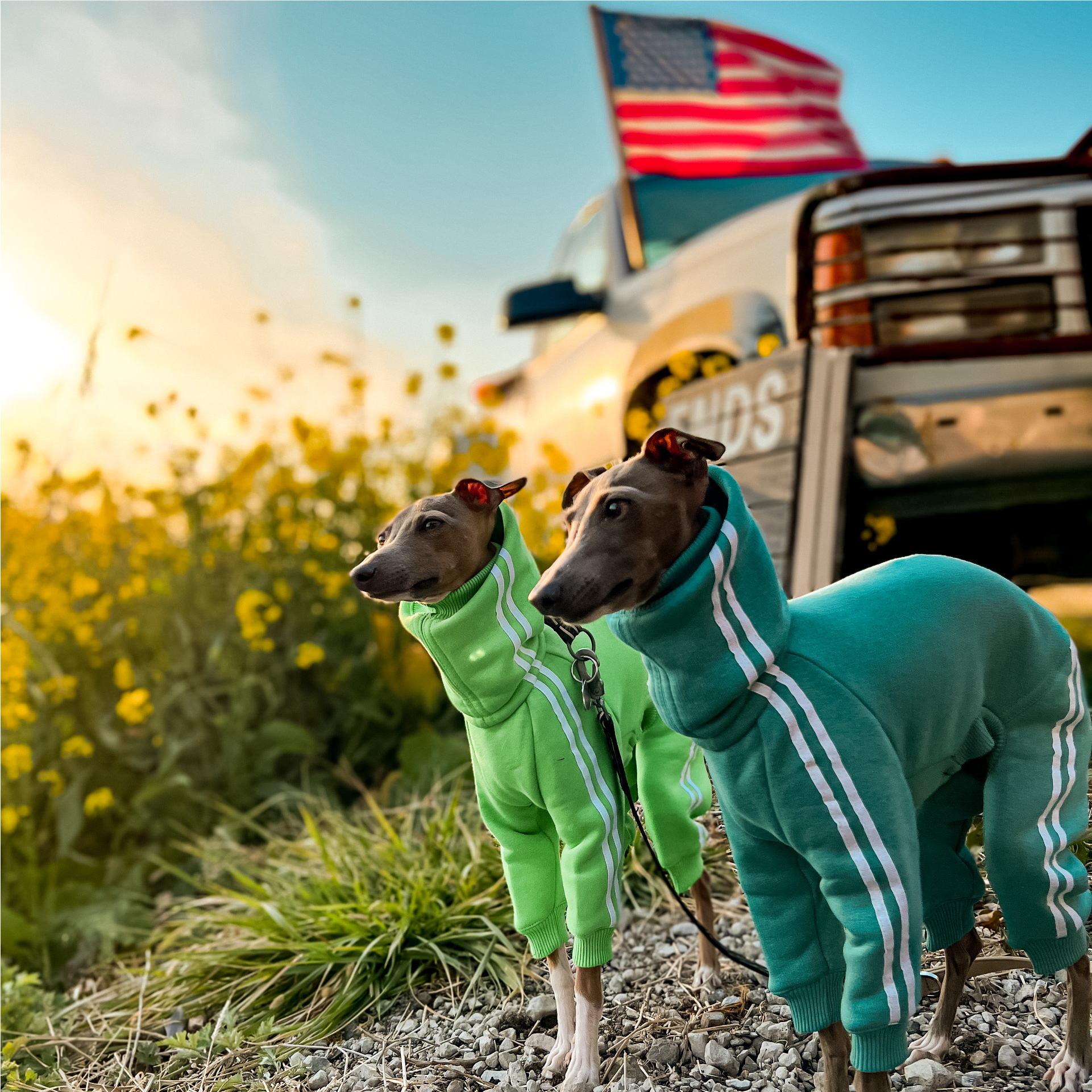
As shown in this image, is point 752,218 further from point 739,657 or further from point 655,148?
point 739,657

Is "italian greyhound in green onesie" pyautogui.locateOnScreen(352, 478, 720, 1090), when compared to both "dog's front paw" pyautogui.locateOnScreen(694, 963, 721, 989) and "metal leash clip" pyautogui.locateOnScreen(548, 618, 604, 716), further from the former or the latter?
"dog's front paw" pyautogui.locateOnScreen(694, 963, 721, 989)

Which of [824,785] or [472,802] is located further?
[472,802]

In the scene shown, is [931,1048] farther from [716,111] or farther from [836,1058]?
[716,111]

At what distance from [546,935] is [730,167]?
4953 millimetres

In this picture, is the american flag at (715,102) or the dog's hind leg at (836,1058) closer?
the dog's hind leg at (836,1058)

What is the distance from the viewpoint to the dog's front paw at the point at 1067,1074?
5.81ft

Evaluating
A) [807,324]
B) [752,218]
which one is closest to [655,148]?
[752,218]

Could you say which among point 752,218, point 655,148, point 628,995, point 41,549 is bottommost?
point 628,995

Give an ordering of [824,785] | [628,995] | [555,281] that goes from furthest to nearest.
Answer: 1. [555,281]
2. [628,995]
3. [824,785]

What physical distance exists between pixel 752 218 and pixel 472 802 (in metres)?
2.90

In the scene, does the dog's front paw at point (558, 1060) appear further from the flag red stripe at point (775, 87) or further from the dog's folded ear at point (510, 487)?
the flag red stripe at point (775, 87)

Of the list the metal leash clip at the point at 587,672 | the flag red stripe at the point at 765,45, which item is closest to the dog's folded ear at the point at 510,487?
the metal leash clip at the point at 587,672

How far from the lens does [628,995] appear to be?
2389 mm

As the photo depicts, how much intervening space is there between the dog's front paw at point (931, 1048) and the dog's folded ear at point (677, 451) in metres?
1.35
